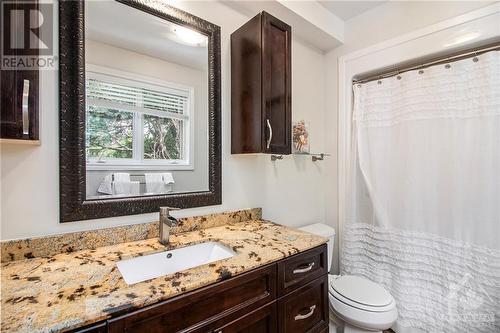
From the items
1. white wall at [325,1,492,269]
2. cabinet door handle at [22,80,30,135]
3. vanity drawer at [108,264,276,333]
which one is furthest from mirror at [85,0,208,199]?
white wall at [325,1,492,269]

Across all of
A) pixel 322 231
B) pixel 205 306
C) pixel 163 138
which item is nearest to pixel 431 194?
pixel 322 231

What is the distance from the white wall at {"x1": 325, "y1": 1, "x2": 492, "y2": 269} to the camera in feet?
5.32

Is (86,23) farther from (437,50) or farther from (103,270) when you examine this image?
(437,50)

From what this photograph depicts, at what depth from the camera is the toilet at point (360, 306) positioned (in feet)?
4.53

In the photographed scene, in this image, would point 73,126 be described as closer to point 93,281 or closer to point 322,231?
point 93,281

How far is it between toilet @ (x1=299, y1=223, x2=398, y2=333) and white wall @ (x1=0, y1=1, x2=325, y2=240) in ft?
1.99

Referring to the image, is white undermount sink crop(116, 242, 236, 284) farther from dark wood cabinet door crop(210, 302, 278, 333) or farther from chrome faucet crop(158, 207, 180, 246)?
dark wood cabinet door crop(210, 302, 278, 333)

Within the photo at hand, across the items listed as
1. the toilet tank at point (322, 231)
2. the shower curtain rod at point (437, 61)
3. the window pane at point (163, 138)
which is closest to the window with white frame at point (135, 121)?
the window pane at point (163, 138)

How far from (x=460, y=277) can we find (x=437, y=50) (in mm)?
1489

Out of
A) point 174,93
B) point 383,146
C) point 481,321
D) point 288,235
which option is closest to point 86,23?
point 174,93

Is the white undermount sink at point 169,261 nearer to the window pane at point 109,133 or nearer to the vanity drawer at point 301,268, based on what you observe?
the vanity drawer at point 301,268

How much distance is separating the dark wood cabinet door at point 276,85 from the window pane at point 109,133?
28.6 inches

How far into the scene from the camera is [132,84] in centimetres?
125

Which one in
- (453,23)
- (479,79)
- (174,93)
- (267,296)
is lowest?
(267,296)
